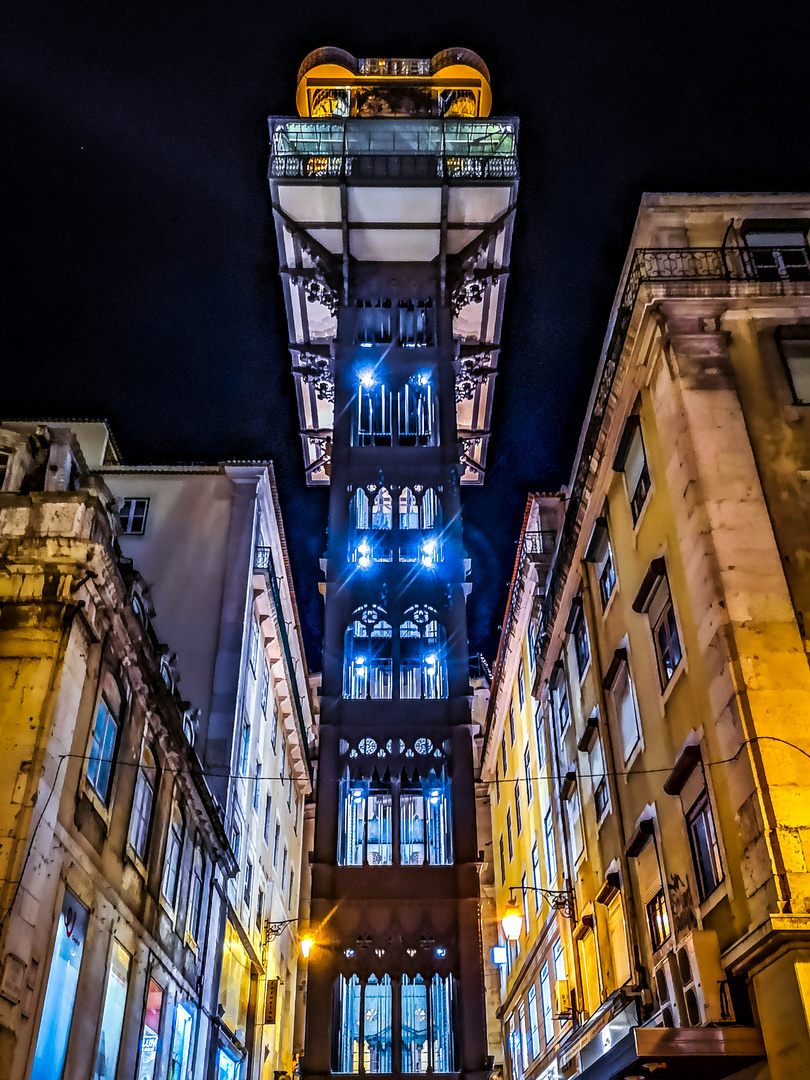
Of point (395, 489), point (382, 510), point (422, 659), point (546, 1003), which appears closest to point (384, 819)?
point (422, 659)

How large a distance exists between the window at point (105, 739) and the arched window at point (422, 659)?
8884mm

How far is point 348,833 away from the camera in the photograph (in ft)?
74.6

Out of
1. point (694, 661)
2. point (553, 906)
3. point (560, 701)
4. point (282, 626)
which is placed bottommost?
point (553, 906)

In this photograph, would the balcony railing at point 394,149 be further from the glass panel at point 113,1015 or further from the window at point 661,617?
the glass panel at point 113,1015

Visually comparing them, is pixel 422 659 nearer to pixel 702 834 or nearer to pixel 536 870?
pixel 702 834

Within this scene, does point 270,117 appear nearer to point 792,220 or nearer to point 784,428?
point 792,220

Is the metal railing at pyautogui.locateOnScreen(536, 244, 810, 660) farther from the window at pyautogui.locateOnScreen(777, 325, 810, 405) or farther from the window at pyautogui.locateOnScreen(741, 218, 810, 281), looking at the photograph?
the window at pyautogui.locateOnScreen(777, 325, 810, 405)

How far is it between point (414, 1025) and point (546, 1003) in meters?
13.6

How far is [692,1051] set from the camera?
13445 mm

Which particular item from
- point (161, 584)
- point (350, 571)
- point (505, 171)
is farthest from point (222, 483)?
point (505, 171)

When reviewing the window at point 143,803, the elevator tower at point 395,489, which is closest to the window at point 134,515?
the elevator tower at point 395,489

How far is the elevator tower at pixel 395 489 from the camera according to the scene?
20.6 metres

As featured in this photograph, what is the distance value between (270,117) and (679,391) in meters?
26.2

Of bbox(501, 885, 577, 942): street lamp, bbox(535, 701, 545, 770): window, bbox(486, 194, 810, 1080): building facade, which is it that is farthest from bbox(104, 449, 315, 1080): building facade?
bbox(486, 194, 810, 1080): building facade
